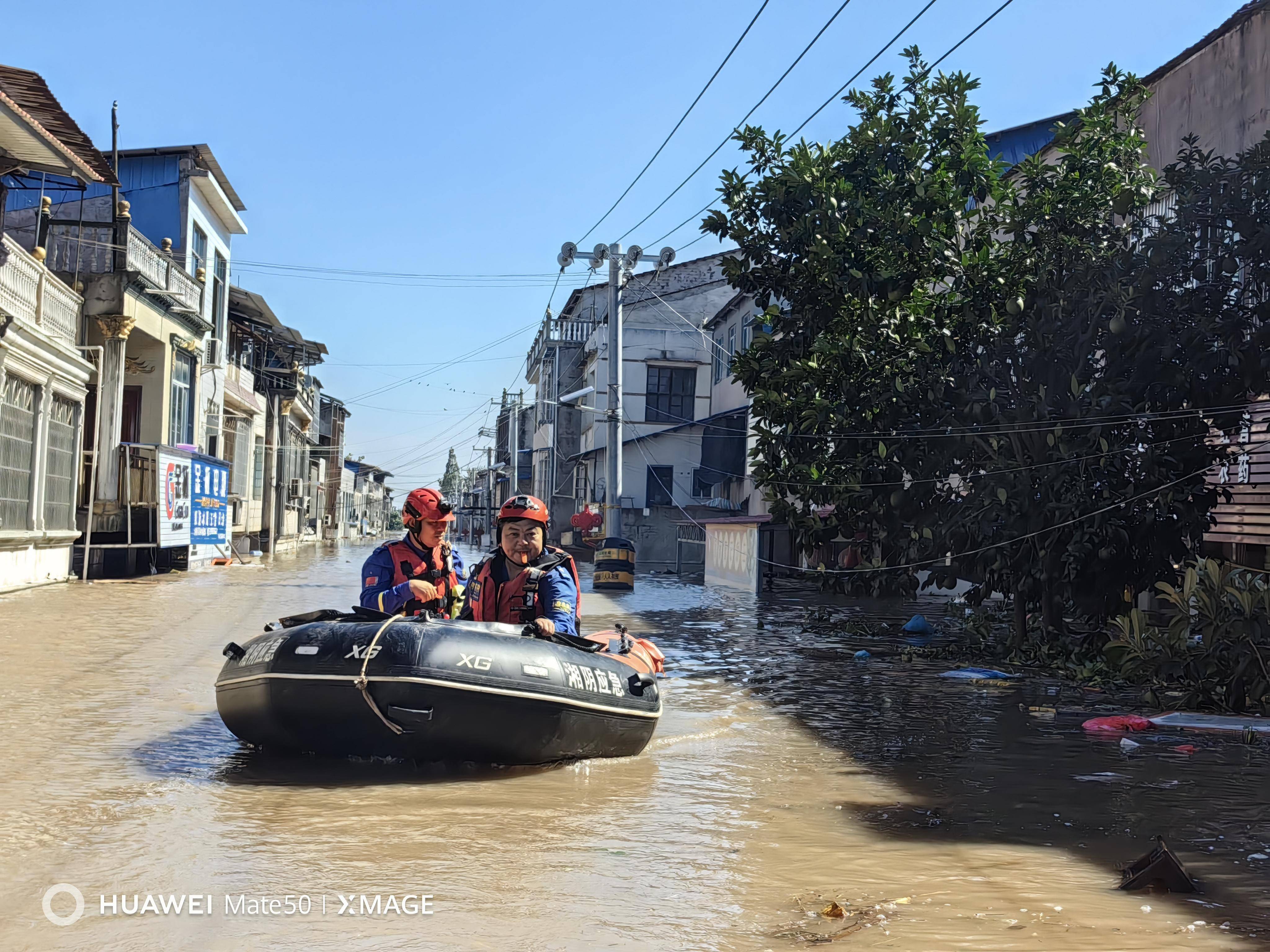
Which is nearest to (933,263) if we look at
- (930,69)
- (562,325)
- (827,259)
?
(827,259)

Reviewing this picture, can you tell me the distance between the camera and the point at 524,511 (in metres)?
8.92

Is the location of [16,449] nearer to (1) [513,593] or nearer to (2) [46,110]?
(2) [46,110]

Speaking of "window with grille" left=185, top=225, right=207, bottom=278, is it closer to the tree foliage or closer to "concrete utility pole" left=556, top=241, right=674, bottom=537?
"concrete utility pole" left=556, top=241, right=674, bottom=537

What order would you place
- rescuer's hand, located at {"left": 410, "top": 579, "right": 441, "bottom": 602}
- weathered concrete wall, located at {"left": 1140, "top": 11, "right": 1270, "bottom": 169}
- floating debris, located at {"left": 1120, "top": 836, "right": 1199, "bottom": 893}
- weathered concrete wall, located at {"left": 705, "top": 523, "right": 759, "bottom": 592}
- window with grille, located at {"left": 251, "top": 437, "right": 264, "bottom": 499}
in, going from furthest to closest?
window with grille, located at {"left": 251, "top": 437, "right": 264, "bottom": 499} < weathered concrete wall, located at {"left": 705, "top": 523, "right": 759, "bottom": 592} < weathered concrete wall, located at {"left": 1140, "top": 11, "right": 1270, "bottom": 169} < rescuer's hand, located at {"left": 410, "top": 579, "right": 441, "bottom": 602} < floating debris, located at {"left": 1120, "top": 836, "right": 1199, "bottom": 893}

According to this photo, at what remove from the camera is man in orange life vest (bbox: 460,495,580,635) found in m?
8.98

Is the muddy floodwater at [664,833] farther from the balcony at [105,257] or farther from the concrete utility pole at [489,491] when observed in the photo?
the concrete utility pole at [489,491]

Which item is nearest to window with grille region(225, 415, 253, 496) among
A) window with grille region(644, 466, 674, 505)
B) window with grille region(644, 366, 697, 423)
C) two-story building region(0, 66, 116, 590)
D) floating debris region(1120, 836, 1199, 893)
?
two-story building region(0, 66, 116, 590)

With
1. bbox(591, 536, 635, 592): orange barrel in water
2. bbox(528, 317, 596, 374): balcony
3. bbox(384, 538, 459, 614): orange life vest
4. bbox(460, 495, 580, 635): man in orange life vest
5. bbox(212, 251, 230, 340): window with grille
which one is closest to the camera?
bbox(460, 495, 580, 635): man in orange life vest

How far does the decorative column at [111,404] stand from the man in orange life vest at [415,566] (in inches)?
791

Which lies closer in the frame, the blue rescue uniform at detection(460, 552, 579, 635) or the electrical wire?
the blue rescue uniform at detection(460, 552, 579, 635)

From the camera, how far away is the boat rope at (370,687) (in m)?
7.79

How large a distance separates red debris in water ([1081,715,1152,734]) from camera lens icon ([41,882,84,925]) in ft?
27.0

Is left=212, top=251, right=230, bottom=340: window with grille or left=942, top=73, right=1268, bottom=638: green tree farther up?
left=212, top=251, right=230, bottom=340: window with grille

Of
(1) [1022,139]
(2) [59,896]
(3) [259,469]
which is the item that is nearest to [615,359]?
(1) [1022,139]
